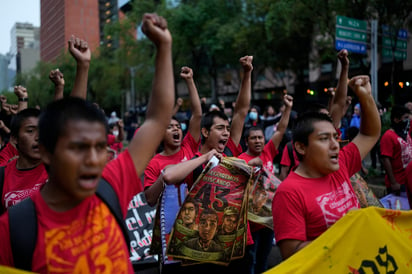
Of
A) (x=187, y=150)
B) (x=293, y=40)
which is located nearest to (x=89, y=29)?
(x=293, y=40)

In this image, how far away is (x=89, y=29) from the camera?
96.2 metres

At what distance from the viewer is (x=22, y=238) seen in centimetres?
158

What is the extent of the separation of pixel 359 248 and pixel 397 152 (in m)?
3.59

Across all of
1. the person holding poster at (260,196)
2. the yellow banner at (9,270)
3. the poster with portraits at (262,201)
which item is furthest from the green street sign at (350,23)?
the yellow banner at (9,270)

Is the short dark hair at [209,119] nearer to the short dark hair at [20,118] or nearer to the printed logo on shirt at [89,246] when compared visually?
the short dark hair at [20,118]

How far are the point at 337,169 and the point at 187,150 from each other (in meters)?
2.08

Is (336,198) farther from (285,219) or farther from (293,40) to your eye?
(293,40)

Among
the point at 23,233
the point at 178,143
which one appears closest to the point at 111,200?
the point at 23,233

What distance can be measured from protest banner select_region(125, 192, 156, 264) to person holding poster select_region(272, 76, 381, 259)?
2.85 metres

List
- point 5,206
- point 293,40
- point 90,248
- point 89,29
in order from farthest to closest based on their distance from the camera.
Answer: point 89,29, point 293,40, point 5,206, point 90,248

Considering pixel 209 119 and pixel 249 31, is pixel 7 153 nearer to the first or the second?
pixel 209 119

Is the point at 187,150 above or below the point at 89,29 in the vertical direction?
below

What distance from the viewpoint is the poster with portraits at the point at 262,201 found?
149 inches

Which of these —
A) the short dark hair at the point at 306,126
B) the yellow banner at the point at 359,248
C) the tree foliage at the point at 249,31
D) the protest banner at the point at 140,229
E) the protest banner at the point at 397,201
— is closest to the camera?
the yellow banner at the point at 359,248
